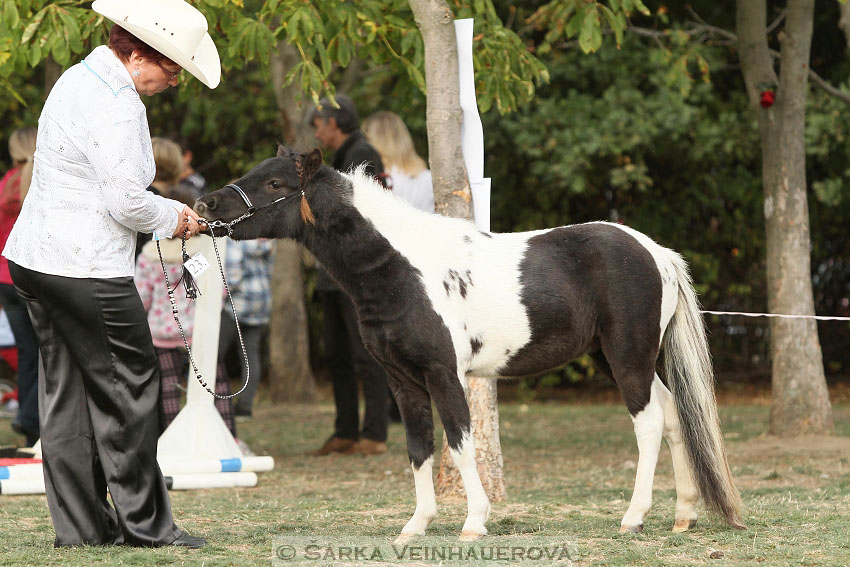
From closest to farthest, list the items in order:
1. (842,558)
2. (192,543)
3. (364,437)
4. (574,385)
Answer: (842,558) → (192,543) → (364,437) → (574,385)

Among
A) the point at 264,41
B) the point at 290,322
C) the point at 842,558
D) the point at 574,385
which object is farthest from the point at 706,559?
the point at 574,385

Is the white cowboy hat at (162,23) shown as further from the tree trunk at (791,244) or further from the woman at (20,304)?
the tree trunk at (791,244)

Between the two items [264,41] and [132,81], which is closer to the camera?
[132,81]

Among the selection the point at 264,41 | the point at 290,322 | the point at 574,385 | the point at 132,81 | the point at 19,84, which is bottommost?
the point at 574,385

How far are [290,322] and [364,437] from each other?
4967 mm

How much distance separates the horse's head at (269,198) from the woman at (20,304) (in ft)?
13.3

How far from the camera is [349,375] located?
30.2ft

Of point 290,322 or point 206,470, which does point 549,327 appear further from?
point 290,322

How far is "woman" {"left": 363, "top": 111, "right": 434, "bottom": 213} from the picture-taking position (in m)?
9.09

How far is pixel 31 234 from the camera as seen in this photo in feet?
16.3

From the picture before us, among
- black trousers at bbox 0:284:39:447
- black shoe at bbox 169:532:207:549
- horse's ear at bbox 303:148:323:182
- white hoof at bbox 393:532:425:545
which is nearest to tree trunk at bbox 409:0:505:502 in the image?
white hoof at bbox 393:532:425:545

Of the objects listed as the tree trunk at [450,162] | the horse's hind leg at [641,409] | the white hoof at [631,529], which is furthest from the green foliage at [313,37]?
the white hoof at [631,529]

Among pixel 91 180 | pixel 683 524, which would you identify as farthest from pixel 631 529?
pixel 91 180

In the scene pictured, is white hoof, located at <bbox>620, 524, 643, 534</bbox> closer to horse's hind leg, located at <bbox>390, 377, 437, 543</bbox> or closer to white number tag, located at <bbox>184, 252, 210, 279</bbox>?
horse's hind leg, located at <bbox>390, 377, 437, 543</bbox>
